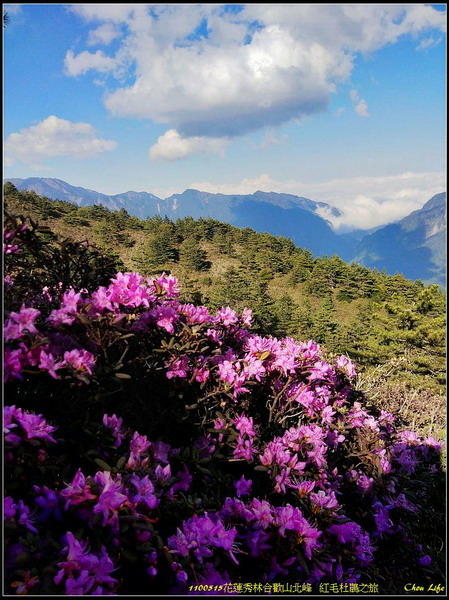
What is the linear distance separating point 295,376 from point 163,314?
863mm

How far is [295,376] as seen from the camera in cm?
209

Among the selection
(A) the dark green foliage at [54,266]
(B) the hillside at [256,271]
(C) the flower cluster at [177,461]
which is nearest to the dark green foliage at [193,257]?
(B) the hillside at [256,271]

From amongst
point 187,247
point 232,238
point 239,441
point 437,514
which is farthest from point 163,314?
point 232,238

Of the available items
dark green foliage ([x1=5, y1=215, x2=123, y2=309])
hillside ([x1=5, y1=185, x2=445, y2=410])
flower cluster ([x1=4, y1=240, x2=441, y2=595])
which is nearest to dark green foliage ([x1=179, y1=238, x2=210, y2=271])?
hillside ([x1=5, y1=185, x2=445, y2=410])

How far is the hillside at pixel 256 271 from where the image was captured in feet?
53.0

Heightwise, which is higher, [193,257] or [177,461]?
[193,257]

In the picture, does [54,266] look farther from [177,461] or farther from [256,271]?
[256,271]

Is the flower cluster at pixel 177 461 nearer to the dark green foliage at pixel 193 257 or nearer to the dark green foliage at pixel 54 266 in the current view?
the dark green foliage at pixel 54 266

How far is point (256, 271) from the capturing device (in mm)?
26375

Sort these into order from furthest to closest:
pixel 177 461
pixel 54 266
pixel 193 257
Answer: pixel 193 257
pixel 54 266
pixel 177 461

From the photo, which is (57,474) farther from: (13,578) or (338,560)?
(338,560)

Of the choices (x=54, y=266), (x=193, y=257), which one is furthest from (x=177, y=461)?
(x=193, y=257)

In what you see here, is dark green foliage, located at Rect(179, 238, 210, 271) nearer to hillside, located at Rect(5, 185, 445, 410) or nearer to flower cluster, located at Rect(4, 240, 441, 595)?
hillside, located at Rect(5, 185, 445, 410)

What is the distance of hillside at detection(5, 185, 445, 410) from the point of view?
16.2 metres
